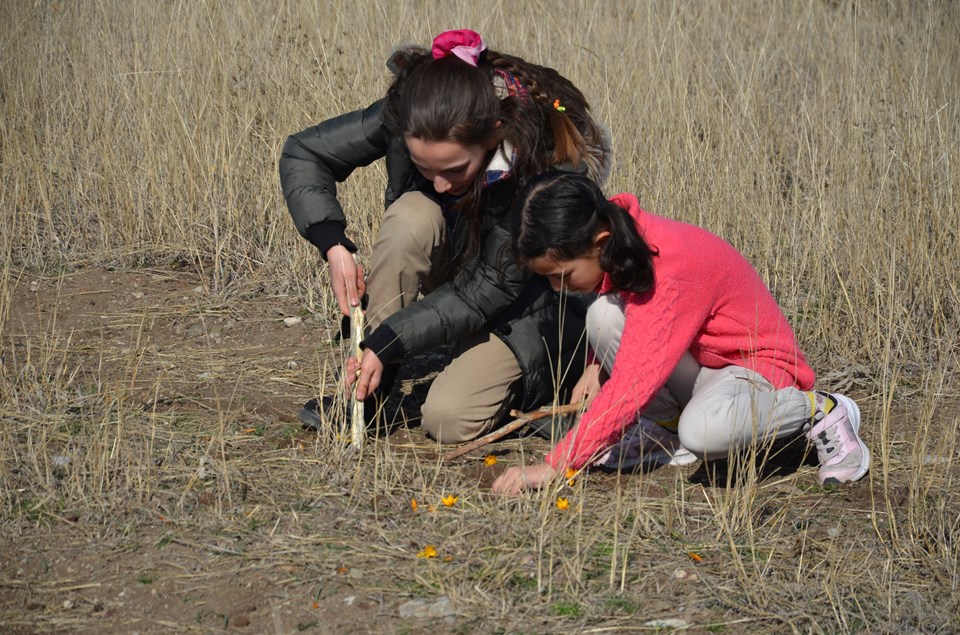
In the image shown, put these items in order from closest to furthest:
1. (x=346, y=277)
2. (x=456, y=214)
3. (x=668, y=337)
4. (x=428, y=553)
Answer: (x=428, y=553)
(x=668, y=337)
(x=346, y=277)
(x=456, y=214)

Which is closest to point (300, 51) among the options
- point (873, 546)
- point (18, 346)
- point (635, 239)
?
point (18, 346)

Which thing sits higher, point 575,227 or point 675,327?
point 575,227

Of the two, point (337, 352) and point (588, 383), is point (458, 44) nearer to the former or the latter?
point (588, 383)

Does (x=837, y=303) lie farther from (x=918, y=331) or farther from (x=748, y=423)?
(x=748, y=423)

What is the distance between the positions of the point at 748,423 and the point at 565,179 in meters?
0.78

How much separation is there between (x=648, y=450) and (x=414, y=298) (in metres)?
0.83

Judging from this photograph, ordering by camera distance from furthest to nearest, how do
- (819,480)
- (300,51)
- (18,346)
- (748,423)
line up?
(300,51), (18,346), (819,480), (748,423)

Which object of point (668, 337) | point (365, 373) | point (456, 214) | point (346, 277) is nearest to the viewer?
point (668, 337)

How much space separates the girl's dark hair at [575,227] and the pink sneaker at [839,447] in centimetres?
68

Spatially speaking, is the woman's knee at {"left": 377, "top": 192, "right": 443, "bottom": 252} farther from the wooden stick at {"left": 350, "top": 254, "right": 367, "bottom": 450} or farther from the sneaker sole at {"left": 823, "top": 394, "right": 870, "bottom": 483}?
the sneaker sole at {"left": 823, "top": 394, "right": 870, "bottom": 483}

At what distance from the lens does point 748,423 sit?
253cm

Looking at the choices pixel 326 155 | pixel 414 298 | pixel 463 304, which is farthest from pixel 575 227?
pixel 326 155

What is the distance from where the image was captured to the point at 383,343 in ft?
8.75

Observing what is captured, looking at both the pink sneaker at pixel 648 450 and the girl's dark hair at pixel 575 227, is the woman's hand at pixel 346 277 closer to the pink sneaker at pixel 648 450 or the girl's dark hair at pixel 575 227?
the girl's dark hair at pixel 575 227
